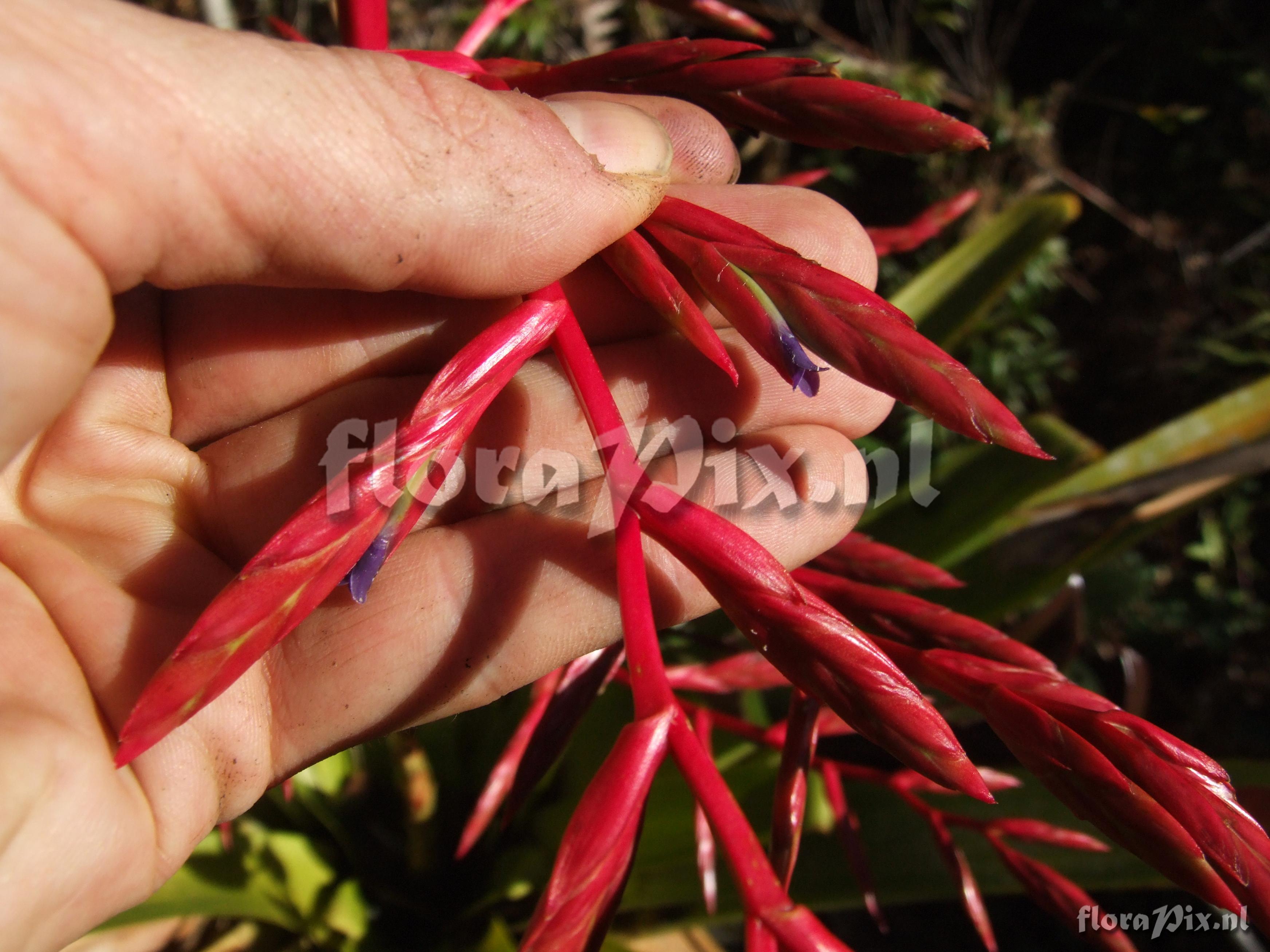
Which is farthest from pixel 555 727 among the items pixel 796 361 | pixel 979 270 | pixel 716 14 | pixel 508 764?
pixel 979 270

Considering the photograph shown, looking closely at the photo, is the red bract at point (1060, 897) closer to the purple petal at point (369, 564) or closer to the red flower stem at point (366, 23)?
the purple petal at point (369, 564)

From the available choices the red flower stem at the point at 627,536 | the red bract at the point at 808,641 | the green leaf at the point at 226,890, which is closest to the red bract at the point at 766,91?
the red flower stem at the point at 627,536

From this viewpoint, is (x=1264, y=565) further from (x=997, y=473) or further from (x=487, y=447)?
(x=487, y=447)

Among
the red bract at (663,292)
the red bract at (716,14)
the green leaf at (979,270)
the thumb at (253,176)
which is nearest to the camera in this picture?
the thumb at (253,176)

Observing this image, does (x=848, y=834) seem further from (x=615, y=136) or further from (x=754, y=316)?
(x=615, y=136)

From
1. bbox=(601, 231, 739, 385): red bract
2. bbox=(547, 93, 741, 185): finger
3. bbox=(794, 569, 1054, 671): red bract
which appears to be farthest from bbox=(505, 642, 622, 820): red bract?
bbox=(547, 93, 741, 185): finger
